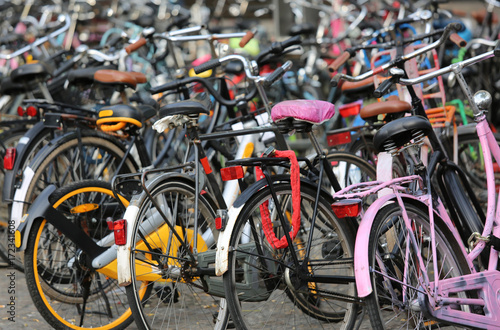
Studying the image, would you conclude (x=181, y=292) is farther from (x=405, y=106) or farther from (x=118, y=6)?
(x=118, y=6)

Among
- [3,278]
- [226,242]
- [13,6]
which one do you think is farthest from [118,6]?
[226,242]

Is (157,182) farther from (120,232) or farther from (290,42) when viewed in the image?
(290,42)

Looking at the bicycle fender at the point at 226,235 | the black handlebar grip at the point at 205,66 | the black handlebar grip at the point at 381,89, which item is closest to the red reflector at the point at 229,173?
the bicycle fender at the point at 226,235

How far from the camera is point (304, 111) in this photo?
3.42 metres

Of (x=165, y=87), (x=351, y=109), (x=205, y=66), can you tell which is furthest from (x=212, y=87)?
(x=351, y=109)

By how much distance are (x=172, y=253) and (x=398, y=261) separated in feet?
4.13

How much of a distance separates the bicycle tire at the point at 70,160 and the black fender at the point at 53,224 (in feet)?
1.71

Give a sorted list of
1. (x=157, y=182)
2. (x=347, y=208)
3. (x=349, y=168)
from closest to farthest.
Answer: (x=347, y=208) → (x=157, y=182) → (x=349, y=168)

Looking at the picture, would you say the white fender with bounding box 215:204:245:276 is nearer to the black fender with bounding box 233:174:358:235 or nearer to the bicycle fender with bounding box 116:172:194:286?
the black fender with bounding box 233:174:358:235

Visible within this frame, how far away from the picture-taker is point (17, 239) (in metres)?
3.68

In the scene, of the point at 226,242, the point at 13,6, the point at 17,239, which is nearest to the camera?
the point at 226,242

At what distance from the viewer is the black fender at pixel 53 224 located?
368 cm

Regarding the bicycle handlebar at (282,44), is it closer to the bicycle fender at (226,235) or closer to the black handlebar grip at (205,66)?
the black handlebar grip at (205,66)

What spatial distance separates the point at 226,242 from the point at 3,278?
8.59 feet
